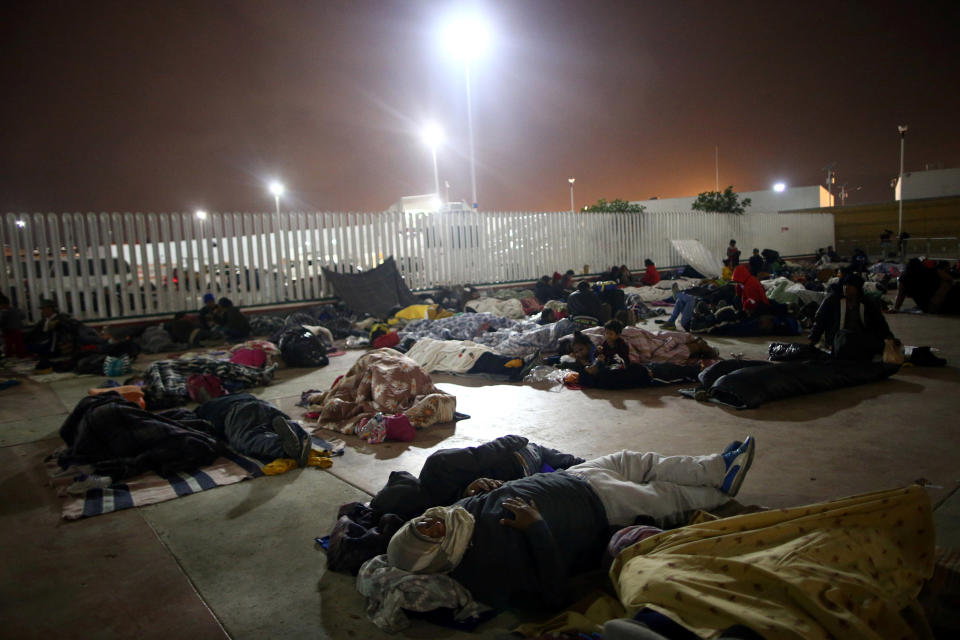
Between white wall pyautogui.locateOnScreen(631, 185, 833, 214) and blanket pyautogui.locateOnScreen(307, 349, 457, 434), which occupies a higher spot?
white wall pyautogui.locateOnScreen(631, 185, 833, 214)

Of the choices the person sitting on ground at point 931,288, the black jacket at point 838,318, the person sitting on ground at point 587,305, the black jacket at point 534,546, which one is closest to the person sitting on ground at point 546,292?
the person sitting on ground at point 587,305

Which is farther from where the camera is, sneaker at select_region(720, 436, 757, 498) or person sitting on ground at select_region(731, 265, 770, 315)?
person sitting on ground at select_region(731, 265, 770, 315)

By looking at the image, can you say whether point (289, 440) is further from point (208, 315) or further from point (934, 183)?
point (934, 183)

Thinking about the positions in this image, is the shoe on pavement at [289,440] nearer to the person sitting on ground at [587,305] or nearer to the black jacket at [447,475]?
the black jacket at [447,475]

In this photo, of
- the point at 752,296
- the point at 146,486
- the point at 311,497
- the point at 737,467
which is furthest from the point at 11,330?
the point at 752,296

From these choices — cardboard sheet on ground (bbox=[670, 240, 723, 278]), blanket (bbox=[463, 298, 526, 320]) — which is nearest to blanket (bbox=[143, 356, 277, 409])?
blanket (bbox=[463, 298, 526, 320])

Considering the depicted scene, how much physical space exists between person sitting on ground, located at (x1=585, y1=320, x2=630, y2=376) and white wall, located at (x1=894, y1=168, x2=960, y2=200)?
35733mm

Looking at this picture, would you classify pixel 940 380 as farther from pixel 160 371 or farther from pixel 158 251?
pixel 158 251

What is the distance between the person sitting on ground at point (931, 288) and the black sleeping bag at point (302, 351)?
11.6m

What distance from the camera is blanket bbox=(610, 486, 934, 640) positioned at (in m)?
2.04

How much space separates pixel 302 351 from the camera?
9.47 m

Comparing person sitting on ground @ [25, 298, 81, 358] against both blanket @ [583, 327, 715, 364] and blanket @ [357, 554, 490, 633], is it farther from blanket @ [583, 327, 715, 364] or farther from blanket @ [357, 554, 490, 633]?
blanket @ [357, 554, 490, 633]

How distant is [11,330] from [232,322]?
3.66 m

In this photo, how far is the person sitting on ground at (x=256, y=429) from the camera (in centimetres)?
492
